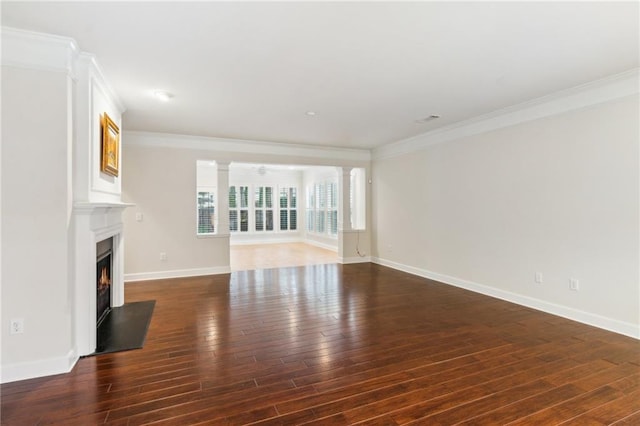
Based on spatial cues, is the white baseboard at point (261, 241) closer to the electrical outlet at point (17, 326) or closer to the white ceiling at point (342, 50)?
the white ceiling at point (342, 50)

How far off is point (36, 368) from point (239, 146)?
4580mm

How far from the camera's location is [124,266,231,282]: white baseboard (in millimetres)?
5554

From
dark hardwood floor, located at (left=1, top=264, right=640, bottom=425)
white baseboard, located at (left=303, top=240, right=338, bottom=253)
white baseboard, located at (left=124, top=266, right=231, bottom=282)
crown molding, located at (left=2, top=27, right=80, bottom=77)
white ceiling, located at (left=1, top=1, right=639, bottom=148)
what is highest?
white ceiling, located at (left=1, top=1, right=639, bottom=148)

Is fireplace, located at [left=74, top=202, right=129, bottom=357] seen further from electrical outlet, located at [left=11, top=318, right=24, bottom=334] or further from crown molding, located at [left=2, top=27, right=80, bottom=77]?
crown molding, located at [left=2, top=27, right=80, bottom=77]

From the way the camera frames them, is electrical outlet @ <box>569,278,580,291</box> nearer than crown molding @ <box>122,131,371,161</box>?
Yes

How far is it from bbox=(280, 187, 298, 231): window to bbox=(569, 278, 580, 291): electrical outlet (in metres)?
8.84

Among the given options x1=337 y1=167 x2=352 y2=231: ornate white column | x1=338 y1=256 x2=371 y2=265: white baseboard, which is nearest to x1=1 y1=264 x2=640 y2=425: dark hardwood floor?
x1=338 y1=256 x2=371 y2=265: white baseboard

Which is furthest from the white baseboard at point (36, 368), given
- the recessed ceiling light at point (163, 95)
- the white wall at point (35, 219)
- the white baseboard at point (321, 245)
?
the white baseboard at point (321, 245)

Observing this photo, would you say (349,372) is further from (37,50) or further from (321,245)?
(321,245)

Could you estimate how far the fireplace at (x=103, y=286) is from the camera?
3.43 metres

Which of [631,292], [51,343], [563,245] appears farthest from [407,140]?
[51,343]

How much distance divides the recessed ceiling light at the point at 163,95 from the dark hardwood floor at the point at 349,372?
2.54 metres

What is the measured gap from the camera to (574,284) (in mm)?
3703

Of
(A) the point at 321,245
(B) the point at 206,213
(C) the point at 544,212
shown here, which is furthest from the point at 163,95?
(A) the point at 321,245
